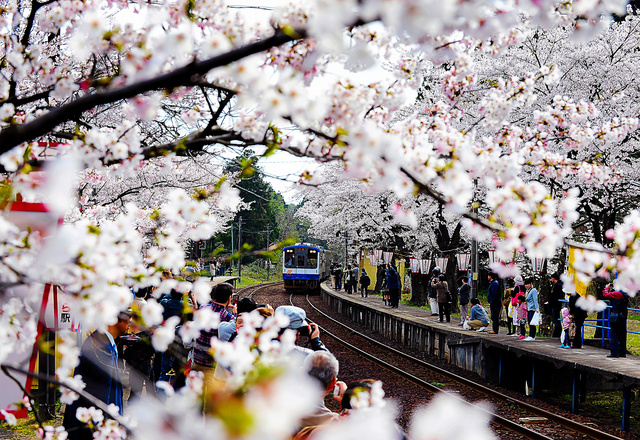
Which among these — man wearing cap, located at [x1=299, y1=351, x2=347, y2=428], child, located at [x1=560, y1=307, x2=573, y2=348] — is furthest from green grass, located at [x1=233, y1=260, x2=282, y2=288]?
man wearing cap, located at [x1=299, y1=351, x2=347, y2=428]

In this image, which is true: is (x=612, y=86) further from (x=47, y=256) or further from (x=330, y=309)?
(x=330, y=309)

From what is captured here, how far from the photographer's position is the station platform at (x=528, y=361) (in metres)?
8.16

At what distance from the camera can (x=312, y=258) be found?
107 ft

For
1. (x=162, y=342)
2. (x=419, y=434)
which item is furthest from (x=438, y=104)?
(x=419, y=434)

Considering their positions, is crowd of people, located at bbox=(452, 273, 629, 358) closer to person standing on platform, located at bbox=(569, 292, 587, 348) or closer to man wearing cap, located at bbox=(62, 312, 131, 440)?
person standing on platform, located at bbox=(569, 292, 587, 348)

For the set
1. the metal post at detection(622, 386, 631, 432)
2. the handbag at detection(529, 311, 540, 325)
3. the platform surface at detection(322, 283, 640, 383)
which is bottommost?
the metal post at detection(622, 386, 631, 432)

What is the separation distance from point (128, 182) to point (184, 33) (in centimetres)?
1180

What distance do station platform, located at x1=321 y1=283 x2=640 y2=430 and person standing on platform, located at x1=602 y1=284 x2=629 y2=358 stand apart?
0.20 meters

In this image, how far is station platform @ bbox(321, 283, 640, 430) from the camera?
321 inches

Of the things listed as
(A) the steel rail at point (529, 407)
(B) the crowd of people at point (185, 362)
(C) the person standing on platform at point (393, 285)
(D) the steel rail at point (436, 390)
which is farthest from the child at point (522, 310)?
(C) the person standing on platform at point (393, 285)

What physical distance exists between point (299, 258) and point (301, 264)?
14.5 inches

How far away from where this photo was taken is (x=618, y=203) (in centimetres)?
1413

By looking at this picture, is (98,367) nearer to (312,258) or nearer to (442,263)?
(442,263)

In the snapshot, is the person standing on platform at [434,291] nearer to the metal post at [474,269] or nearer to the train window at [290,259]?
the metal post at [474,269]
